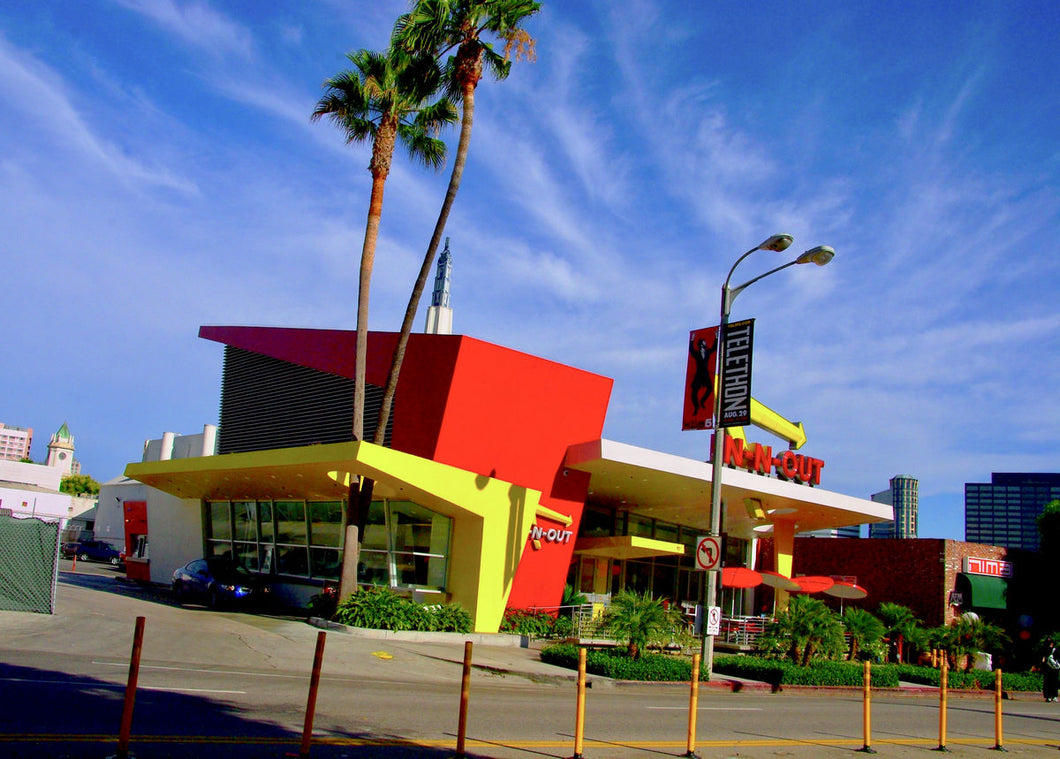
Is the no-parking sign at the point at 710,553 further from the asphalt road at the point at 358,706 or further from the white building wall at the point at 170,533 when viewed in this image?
the white building wall at the point at 170,533

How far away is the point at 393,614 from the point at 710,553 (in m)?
8.76

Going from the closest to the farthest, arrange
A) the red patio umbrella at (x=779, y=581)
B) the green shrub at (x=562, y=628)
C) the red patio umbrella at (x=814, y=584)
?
the green shrub at (x=562, y=628) → the red patio umbrella at (x=814, y=584) → the red patio umbrella at (x=779, y=581)

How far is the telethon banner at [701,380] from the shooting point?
1823 cm

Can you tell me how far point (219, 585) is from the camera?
2666 centimetres

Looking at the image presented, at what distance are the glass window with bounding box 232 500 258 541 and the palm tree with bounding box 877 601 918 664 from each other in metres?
22.4

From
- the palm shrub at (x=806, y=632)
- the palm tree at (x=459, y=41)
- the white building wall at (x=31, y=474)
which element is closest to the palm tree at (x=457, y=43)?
the palm tree at (x=459, y=41)

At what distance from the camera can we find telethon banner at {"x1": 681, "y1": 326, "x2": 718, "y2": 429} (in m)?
18.2

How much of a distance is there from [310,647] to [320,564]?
10.4 m

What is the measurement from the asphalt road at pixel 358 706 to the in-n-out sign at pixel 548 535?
3.68m

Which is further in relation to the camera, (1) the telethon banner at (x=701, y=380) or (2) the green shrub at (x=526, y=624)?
(2) the green shrub at (x=526, y=624)

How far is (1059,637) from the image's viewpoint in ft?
109

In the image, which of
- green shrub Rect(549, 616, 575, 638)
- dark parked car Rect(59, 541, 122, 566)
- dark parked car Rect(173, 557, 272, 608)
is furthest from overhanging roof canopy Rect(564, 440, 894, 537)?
dark parked car Rect(59, 541, 122, 566)

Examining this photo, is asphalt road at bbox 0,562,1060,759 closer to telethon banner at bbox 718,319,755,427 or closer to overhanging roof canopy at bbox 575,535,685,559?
telethon banner at bbox 718,319,755,427

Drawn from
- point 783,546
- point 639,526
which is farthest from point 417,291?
point 783,546
